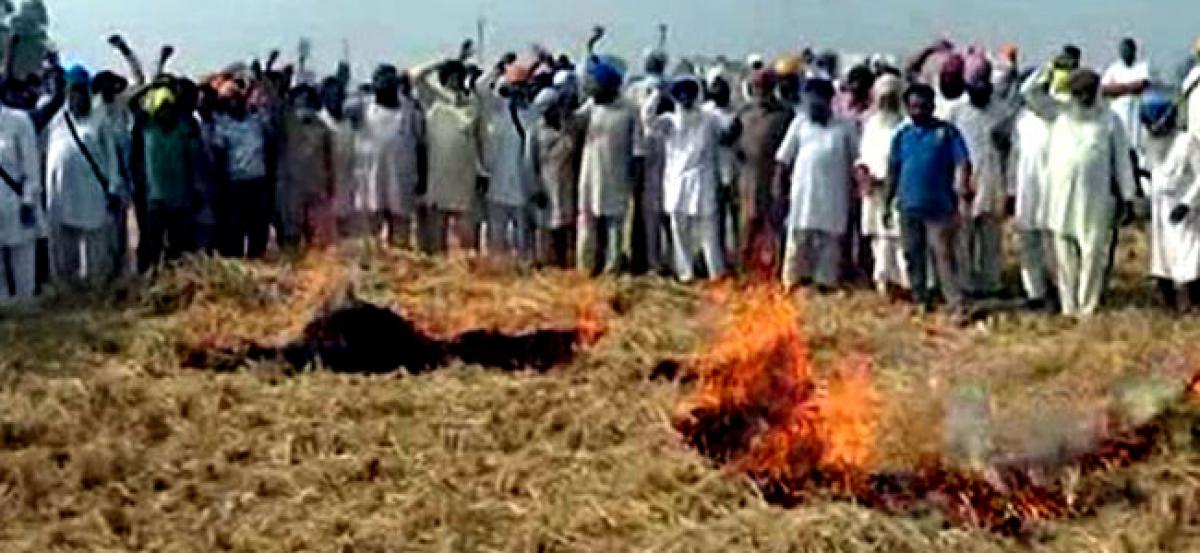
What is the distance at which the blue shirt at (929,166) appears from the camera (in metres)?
13.9

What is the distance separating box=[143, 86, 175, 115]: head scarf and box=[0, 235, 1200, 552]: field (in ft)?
4.96

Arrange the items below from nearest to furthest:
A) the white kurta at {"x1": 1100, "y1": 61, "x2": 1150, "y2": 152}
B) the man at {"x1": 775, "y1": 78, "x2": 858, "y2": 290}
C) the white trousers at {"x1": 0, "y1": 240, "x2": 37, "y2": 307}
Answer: the white trousers at {"x1": 0, "y1": 240, "x2": 37, "y2": 307}
the man at {"x1": 775, "y1": 78, "x2": 858, "y2": 290}
the white kurta at {"x1": 1100, "y1": 61, "x2": 1150, "y2": 152}

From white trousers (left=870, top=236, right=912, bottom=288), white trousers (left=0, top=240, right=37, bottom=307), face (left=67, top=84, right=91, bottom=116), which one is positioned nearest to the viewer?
white trousers (left=870, top=236, right=912, bottom=288)

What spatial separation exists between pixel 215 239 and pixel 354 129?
4.33 feet

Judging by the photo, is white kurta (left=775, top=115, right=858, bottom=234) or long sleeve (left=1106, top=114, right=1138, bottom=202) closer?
long sleeve (left=1106, top=114, right=1138, bottom=202)

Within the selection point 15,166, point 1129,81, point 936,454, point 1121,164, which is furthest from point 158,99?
point 1129,81

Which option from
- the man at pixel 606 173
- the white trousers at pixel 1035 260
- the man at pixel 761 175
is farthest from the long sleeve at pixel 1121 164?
the man at pixel 606 173

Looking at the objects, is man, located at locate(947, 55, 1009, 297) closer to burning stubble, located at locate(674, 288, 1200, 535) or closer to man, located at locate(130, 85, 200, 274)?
burning stubble, located at locate(674, 288, 1200, 535)

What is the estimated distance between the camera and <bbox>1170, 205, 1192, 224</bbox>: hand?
1414 cm

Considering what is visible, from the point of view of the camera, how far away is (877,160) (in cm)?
1467

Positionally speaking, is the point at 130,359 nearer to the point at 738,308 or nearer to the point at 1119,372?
the point at 738,308

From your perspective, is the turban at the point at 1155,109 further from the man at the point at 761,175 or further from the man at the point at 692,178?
the man at the point at 692,178

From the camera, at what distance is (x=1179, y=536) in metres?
8.45

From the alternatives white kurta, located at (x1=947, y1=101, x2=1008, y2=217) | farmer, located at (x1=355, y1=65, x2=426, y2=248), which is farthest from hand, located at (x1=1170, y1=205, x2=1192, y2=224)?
farmer, located at (x1=355, y1=65, x2=426, y2=248)
